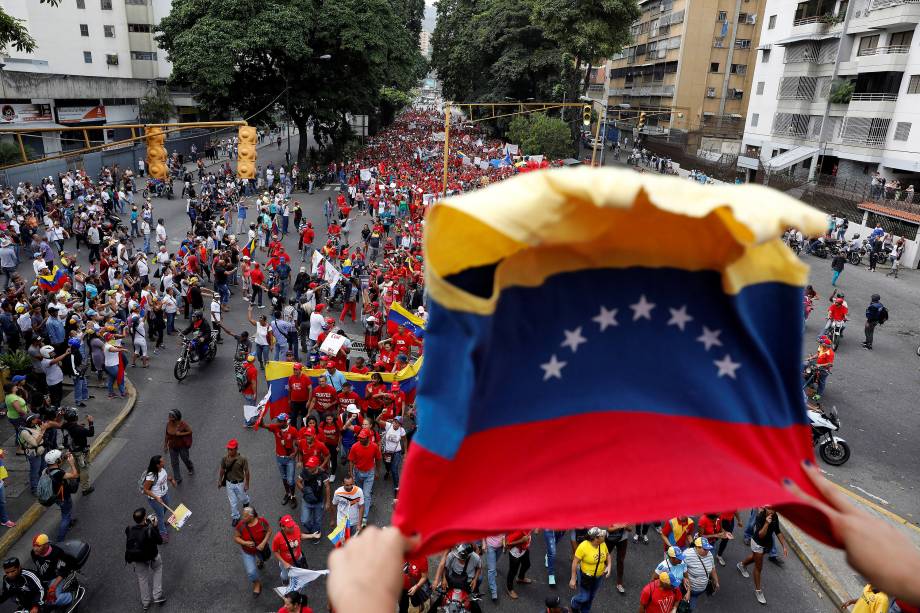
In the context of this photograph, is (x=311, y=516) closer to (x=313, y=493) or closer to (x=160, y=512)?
(x=313, y=493)

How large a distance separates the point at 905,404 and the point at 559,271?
16.2 meters

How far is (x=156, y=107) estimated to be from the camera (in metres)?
50.8

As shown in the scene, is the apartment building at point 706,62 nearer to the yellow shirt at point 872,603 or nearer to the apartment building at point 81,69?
the apartment building at point 81,69

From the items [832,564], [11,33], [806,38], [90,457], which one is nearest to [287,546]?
[90,457]

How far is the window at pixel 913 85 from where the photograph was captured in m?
32.6

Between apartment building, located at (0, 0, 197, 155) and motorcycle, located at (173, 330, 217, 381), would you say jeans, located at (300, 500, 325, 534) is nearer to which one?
motorcycle, located at (173, 330, 217, 381)

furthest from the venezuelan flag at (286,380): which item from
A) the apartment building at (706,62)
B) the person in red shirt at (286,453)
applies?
the apartment building at (706,62)

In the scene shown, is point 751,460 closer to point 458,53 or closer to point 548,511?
point 548,511

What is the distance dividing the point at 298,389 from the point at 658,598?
728 centimetres

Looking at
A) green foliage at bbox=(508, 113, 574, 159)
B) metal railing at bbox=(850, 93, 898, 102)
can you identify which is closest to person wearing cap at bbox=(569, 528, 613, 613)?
metal railing at bbox=(850, 93, 898, 102)

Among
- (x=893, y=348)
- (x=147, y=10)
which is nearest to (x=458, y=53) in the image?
(x=147, y=10)

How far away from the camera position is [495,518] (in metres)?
2.87

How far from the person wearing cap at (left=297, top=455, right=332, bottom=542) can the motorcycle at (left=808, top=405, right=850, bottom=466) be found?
365 inches

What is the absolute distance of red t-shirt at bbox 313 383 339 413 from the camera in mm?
11406
